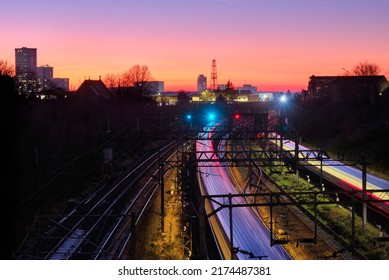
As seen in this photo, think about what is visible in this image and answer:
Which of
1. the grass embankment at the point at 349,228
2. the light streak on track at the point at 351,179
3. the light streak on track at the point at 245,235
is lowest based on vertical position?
the grass embankment at the point at 349,228

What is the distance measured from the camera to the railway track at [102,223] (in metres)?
4.50

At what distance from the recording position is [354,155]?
11.8m

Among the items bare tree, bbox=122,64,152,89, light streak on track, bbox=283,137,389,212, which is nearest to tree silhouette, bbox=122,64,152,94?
bare tree, bbox=122,64,152,89

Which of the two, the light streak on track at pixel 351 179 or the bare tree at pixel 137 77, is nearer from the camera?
the light streak on track at pixel 351 179

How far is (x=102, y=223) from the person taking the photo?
20.4ft

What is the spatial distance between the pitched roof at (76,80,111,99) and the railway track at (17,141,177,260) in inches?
248

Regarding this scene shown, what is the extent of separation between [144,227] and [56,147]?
2827 millimetres

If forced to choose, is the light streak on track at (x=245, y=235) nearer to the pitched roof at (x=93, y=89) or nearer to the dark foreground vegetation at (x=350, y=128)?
the dark foreground vegetation at (x=350, y=128)

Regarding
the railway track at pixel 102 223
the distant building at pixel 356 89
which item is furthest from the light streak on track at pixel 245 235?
the distant building at pixel 356 89

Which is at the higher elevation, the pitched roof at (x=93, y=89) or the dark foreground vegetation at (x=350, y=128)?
the pitched roof at (x=93, y=89)

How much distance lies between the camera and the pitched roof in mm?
16797

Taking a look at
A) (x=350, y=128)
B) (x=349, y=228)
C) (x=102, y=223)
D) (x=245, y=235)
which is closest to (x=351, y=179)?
(x=349, y=228)

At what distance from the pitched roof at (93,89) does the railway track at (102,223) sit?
6.30 meters

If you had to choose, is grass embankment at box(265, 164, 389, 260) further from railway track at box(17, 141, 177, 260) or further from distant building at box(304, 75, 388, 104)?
distant building at box(304, 75, 388, 104)
